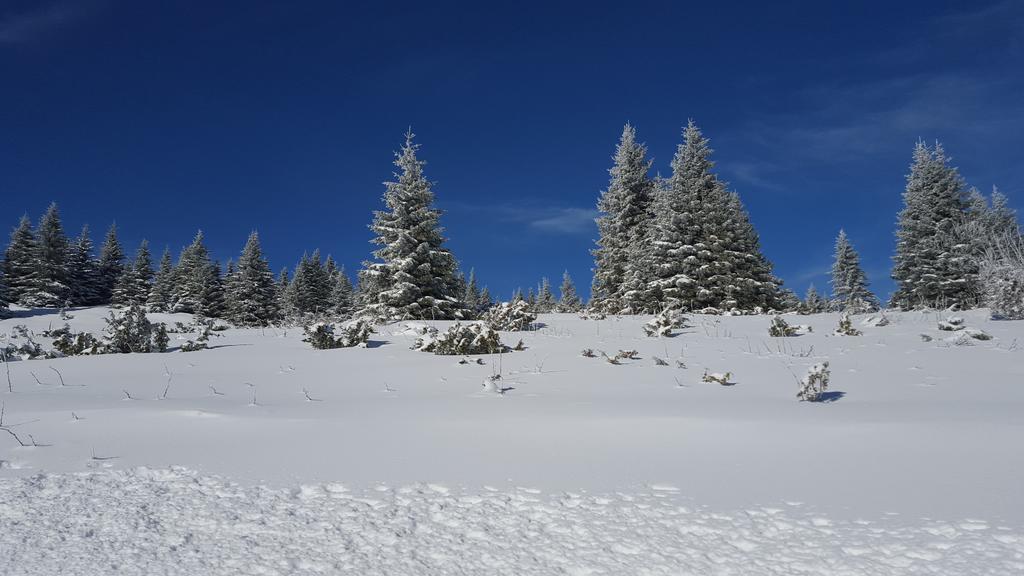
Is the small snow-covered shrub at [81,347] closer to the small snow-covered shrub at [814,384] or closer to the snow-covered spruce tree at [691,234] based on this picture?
the small snow-covered shrub at [814,384]

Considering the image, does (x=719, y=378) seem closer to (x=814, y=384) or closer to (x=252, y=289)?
(x=814, y=384)

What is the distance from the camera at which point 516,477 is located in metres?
2.59

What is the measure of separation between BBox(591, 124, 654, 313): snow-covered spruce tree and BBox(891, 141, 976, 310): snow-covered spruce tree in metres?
14.5

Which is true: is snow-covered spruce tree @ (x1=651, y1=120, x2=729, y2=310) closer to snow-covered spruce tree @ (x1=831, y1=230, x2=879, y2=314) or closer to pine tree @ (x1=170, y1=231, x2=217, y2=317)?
snow-covered spruce tree @ (x1=831, y1=230, x2=879, y2=314)

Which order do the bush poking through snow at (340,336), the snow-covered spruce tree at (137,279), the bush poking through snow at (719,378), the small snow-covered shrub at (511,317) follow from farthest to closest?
the snow-covered spruce tree at (137,279) → the small snow-covered shrub at (511,317) → the bush poking through snow at (340,336) → the bush poking through snow at (719,378)

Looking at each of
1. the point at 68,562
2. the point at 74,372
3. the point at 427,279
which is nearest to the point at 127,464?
the point at 68,562

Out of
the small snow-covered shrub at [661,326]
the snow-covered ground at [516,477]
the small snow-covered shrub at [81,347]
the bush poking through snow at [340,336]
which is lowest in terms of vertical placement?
the snow-covered ground at [516,477]

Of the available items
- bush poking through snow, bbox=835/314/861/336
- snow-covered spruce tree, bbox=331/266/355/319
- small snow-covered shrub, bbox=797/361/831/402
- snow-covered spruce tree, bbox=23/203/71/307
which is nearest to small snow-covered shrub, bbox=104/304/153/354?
small snow-covered shrub, bbox=797/361/831/402

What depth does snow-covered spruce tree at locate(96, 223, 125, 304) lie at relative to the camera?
5306 cm

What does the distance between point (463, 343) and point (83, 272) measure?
Result: 6017 cm

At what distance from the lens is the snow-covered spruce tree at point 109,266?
5306 centimetres

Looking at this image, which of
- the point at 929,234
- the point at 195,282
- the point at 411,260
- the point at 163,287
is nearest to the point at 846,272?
the point at 929,234

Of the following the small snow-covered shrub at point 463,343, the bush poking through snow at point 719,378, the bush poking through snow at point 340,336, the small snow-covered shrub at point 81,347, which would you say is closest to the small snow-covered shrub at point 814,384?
the bush poking through snow at point 719,378

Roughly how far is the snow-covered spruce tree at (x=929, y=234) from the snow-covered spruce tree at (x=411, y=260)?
23410 millimetres
